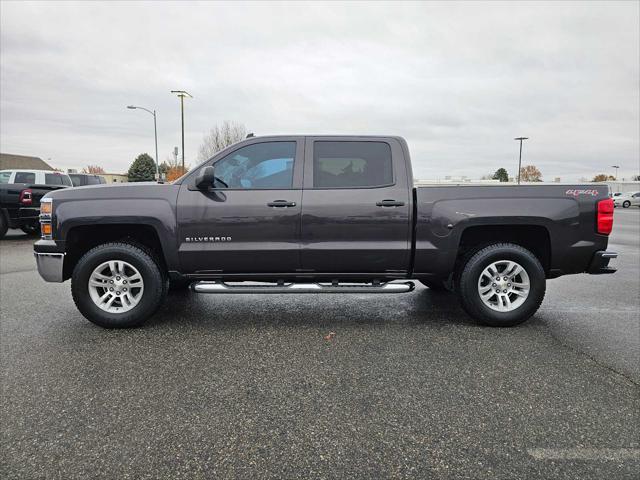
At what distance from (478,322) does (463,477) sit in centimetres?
254

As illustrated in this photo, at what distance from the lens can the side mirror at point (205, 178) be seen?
418cm

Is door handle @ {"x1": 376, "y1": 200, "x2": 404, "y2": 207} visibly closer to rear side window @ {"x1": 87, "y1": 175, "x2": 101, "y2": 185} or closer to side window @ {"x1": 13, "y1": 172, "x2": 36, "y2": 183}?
side window @ {"x1": 13, "y1": 172, "x2": 36, "y2": 183}

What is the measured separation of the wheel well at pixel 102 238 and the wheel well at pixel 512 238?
3176mm

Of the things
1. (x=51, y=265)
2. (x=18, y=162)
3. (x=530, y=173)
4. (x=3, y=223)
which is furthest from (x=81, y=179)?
(x=530, y=173)

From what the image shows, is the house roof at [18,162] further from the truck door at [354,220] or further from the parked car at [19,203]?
the truck door at [354,220]

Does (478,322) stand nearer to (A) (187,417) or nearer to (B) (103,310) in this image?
(A) (187,417)

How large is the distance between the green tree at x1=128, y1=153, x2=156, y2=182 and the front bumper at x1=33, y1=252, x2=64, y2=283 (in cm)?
7157

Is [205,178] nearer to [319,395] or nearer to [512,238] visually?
[319,395]

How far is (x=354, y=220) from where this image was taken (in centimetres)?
438

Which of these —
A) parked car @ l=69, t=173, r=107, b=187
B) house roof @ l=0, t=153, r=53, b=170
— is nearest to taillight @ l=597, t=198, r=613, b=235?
parked car @ l=69, t=173, r=107, b=187

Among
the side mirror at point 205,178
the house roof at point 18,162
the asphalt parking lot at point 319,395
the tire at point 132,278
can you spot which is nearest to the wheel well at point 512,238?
the asphalt parking lot at point 319,395

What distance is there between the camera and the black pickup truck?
4328mm

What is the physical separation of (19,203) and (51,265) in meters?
8.67

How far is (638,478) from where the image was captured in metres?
2.15
